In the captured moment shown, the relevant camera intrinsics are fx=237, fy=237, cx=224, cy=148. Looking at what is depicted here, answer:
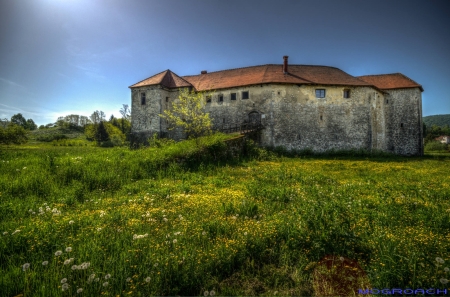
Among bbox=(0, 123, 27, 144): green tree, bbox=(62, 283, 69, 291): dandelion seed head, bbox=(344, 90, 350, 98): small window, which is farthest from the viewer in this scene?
bbox=(0, 123, 27, 144): green tree

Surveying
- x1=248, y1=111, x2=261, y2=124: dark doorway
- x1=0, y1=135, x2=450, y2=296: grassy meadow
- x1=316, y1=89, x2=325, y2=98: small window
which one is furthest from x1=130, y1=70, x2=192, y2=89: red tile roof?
x1=0, y1=135, x2=450, y2=296: grassy meadow

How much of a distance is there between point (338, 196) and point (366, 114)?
70.8 ft

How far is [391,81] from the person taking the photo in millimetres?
29125

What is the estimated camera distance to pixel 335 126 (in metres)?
25.1

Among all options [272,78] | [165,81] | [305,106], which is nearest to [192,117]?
[165,81]

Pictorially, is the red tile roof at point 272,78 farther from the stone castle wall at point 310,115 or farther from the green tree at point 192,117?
the green tree at point 192,117

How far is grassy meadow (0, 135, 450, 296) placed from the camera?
323 cm

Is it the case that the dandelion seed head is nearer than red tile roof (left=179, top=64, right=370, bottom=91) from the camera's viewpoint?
Yes

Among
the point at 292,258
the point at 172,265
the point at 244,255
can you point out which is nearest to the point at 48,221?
the point at 172,265

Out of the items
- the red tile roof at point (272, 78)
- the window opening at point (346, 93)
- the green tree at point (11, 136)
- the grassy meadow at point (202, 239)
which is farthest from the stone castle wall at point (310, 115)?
the green tree at point (11, 136)

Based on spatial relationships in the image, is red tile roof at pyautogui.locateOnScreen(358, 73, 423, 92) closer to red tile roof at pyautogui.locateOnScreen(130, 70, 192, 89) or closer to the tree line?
red tile roof at pyautogui.locateOnScreen(130, 70, 192, 89)

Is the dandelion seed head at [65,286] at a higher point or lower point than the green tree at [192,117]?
lower

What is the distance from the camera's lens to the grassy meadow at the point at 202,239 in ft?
10.6

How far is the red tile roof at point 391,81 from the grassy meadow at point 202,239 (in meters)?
25.8
